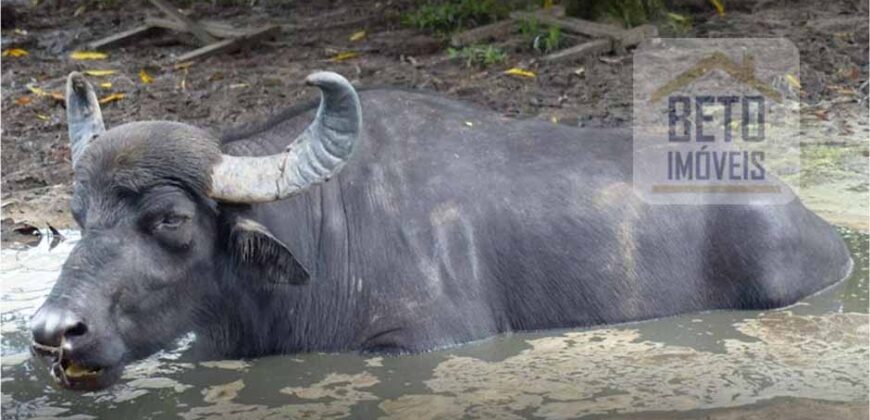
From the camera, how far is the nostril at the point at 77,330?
5102mm

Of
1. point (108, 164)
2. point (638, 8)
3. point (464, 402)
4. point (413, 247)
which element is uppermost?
point (638, 8)

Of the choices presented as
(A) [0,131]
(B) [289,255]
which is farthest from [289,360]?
(A) [0,131]

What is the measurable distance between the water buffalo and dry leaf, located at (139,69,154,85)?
4.86 meters

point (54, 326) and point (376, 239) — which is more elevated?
point (376, 239)

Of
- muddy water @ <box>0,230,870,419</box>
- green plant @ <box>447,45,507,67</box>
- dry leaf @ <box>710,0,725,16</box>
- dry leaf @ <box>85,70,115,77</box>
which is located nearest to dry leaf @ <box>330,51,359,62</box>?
green plant @ <box>447,45,507,67</box>

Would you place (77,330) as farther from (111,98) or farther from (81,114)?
(111,98)

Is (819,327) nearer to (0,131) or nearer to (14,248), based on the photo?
(14,248)

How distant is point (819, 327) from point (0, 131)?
5797 mm

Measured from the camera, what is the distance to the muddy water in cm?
543

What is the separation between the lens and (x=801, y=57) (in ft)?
37.5

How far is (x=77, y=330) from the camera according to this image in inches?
202
